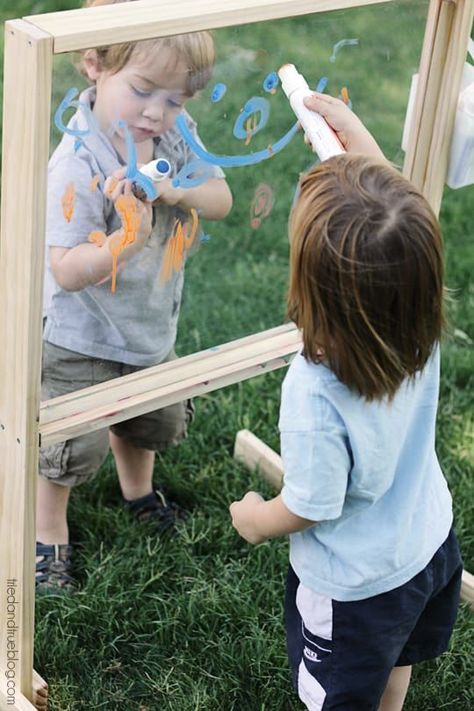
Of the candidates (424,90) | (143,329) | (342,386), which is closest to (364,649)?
(342,386)

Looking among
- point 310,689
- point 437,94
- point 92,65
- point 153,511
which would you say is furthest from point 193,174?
point 153,511

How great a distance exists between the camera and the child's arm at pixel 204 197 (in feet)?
5.50

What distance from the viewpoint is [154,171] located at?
159 cm

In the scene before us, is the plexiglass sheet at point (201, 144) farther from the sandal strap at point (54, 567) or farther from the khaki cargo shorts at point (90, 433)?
the sandal strap at point (54, 567)

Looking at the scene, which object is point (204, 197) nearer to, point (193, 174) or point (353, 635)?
point (193, 174)

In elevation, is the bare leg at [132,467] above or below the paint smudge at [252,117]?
below

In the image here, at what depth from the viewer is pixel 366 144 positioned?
1637 millimetres

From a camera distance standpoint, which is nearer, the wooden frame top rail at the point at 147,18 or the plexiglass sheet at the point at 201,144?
the wooden frame top rail at the point at 147,18

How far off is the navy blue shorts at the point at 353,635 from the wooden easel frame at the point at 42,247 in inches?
15.5

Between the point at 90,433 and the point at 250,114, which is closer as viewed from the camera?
the point at 250,114

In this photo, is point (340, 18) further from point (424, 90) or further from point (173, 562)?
point (173, 562)

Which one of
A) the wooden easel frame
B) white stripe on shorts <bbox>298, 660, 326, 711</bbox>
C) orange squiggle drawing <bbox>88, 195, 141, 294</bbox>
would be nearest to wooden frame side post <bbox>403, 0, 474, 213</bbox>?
the wooden easel frame

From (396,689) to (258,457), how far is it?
772 millimetres

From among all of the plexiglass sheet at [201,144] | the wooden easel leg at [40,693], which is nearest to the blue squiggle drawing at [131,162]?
the plexiglass sheet at [201,144]
